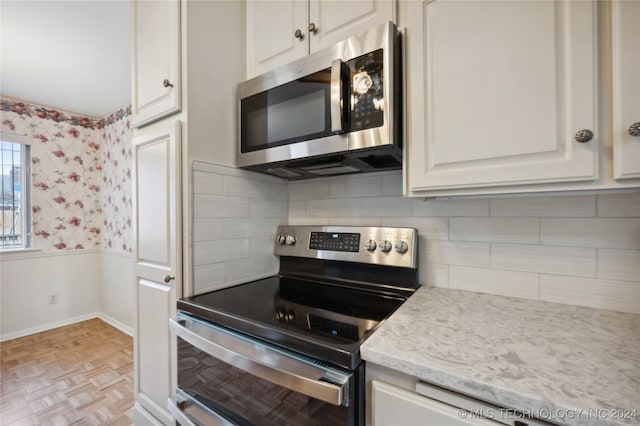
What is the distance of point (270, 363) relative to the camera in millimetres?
774

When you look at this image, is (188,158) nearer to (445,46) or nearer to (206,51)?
(206,51)

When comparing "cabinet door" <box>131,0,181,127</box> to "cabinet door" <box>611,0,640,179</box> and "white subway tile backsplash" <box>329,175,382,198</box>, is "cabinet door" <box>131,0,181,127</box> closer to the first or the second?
"white subway tile backsplash" <box>329,175,382,198</box>

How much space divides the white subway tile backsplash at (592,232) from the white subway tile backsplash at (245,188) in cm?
116

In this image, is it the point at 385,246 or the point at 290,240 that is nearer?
the point at 385,246

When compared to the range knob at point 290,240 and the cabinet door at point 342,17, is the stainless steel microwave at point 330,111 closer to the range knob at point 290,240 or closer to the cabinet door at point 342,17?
the cabinet door at point 342,17

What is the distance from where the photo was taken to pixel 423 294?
1.07m

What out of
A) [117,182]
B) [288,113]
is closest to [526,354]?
[288,113]

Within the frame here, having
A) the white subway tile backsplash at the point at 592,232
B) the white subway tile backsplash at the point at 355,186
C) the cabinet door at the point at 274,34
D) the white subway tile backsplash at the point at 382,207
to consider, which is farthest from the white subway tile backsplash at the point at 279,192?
the white subway tile backsplash at the point at 592,232

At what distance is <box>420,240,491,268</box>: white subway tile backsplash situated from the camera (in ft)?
3.54

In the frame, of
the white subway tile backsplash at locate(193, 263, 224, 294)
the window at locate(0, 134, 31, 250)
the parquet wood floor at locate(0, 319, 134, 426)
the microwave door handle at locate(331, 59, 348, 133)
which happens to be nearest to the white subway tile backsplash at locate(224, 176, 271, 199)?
the white subway tile backsplash at locate(193, 263, 224, 294)

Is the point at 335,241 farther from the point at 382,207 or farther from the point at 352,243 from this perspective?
the point at 382,207

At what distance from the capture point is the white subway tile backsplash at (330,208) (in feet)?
4.62

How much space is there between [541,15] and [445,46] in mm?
226

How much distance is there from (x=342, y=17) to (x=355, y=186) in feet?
2.26
